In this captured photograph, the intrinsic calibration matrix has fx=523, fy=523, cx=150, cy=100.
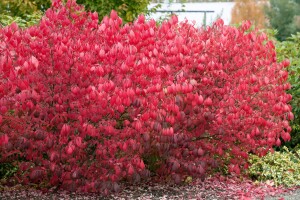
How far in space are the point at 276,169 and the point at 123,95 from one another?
110 inches

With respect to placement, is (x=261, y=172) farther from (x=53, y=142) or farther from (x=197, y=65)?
(x=53, y=142)

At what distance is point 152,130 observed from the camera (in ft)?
16.5

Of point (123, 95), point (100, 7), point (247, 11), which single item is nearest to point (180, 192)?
point (123, 95)

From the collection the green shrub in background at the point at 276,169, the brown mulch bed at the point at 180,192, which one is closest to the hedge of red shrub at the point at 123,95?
the brown mulch bed at the point at 180,192

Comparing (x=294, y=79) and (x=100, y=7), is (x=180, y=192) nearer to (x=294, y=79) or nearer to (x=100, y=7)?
(x=294, y=79)

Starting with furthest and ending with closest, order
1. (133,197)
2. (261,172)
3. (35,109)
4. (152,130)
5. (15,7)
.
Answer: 1. (15,7)
2. (261,172)
3. (133,197)
4. (152,130)
5. (35,109)

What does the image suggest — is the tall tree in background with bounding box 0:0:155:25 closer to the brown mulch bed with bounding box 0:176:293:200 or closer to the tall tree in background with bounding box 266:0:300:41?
the brown mulch bed with bounding box 0:176:293:200

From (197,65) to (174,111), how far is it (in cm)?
62

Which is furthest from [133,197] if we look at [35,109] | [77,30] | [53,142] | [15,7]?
[15,7]

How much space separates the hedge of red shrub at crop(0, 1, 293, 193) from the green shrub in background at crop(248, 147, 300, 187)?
75 cm

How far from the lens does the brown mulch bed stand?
5.42 metres

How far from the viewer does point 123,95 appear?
4.38 m

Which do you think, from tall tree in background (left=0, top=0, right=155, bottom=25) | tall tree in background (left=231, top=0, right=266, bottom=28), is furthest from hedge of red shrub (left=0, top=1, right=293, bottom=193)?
tall tree in background (left=231, top=0, right=266, bottom=28)

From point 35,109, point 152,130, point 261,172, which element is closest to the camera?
point 35,109
